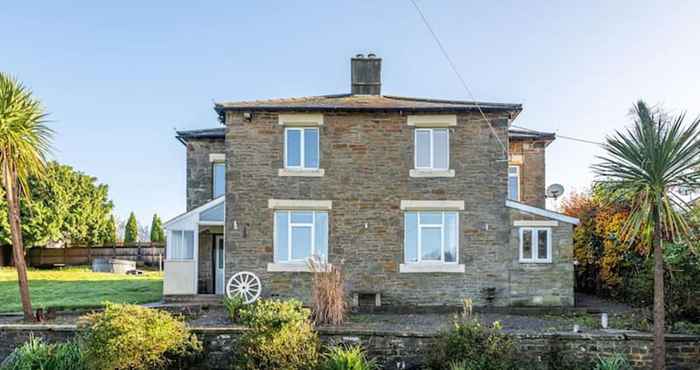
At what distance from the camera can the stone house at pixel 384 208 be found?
15250 millimetres

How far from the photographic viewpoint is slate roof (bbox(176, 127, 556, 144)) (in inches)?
707

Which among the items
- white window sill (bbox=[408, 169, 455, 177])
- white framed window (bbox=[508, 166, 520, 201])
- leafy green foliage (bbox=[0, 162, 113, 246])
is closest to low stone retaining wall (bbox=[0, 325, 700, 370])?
white window sill (bbox=[408, 169, 455, 177])

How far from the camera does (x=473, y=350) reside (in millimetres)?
9516

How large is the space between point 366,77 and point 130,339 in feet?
38.6

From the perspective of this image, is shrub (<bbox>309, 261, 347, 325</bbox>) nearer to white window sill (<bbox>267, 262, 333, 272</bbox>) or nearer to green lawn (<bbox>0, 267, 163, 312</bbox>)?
white window sill (<bbox>267, 262, 333, 272</bbox>)

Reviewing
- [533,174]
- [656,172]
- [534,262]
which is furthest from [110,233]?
[656,172]

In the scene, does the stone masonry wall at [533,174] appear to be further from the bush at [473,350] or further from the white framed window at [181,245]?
the white framed window at [181,245]

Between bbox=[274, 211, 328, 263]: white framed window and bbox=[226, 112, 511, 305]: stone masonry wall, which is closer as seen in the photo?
bbox=[226, 112, 511, 305]: stone masonry wall

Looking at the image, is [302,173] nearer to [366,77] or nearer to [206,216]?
[206,216]

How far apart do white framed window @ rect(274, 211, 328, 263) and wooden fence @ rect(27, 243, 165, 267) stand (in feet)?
67.5

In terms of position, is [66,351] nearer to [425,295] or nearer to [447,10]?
[425,295]

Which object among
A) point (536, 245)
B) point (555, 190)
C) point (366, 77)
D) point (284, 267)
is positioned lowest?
point (284, 267)

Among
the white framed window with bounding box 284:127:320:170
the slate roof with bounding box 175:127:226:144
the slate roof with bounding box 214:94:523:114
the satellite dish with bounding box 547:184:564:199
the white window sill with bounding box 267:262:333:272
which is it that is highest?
the slate roof with bounding box 214:94:523:114

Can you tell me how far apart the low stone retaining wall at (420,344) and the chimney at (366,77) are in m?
9.51
